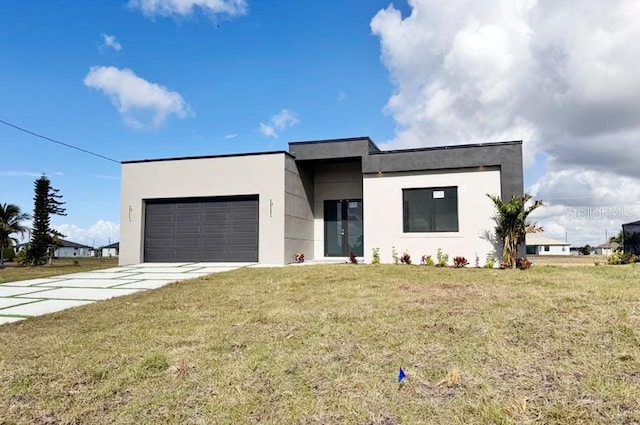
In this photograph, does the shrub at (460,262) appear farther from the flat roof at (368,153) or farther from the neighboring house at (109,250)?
the neighboring house at (109,250)

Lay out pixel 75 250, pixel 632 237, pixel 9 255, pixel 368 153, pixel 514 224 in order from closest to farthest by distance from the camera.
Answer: pixel 514 224, pixel 368 153, pixel 632 237, pixel 9 255, pixel 75 250

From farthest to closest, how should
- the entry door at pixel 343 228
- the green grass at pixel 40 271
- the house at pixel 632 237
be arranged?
the house at pixel 632 237
the entry door at pixel 343 228
the green grass at pixel 40 271

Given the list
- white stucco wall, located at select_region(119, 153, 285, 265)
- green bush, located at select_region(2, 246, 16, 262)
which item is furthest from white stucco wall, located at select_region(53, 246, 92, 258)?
white stucco wall, located at select_region(119, 153, 285, 265)

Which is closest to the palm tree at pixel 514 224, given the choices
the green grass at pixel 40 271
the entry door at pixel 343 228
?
the entry door at pixel 343 228

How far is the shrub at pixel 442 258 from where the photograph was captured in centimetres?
1180

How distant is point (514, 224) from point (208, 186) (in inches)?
379

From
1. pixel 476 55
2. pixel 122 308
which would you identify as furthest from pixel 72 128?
pixel 476 55

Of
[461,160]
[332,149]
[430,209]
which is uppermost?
[332,149]

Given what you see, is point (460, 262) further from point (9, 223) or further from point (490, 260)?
point (9, 223)

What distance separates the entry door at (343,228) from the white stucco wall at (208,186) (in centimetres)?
301

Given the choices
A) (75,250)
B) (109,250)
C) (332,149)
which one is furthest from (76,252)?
(332,149)

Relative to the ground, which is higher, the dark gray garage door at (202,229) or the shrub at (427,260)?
the dark gray garage door at (202,229)

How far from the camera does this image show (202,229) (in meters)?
13.7

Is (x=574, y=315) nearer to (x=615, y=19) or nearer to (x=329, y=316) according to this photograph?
(x=329, y=316)
